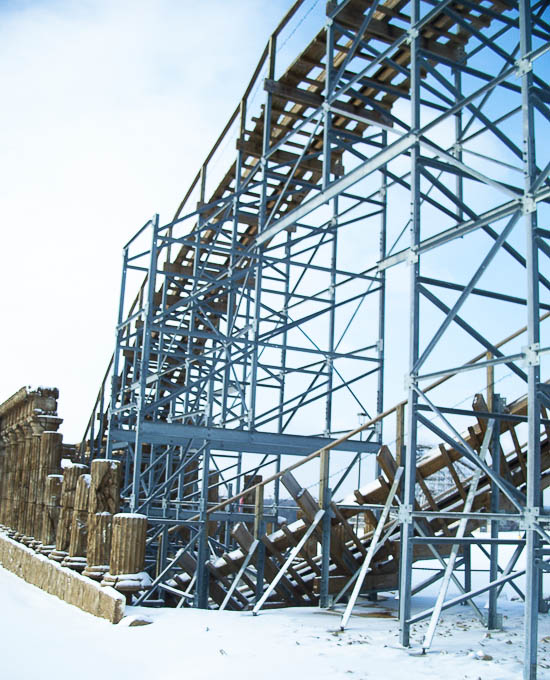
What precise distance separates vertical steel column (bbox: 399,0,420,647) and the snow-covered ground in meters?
0.52

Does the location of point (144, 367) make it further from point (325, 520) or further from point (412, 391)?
point (412, 391)

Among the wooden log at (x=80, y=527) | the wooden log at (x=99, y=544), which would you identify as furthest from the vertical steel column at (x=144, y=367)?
the wooden log at (x=99, y=544)

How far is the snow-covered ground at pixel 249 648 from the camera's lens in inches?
266

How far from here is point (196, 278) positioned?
1600 centimetres

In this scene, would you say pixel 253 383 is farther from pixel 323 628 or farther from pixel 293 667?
pixel 293 667

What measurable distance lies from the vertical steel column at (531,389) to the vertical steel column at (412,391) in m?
1.37

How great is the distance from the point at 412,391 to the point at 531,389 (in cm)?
159

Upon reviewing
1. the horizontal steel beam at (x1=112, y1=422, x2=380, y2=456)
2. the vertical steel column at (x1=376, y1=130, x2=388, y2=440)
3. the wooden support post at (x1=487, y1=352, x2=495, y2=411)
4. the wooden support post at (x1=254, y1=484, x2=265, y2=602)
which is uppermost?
the vertical steel column at (x1=376, y1=130, x2=388, y2=440)

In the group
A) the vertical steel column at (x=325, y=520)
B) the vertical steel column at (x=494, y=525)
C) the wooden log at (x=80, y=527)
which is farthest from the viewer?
the wooden log at (x=80, y=527)

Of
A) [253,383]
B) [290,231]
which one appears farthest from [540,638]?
[290,231]

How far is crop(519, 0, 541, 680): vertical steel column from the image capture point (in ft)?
21.9

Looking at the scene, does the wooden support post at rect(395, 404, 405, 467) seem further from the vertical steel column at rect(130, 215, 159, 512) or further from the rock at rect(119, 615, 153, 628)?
the vertical steel column at rect(130, 215, 159, 512)

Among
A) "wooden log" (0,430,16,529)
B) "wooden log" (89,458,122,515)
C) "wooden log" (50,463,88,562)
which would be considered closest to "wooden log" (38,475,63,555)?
"wooden log" (50,463,88,562)

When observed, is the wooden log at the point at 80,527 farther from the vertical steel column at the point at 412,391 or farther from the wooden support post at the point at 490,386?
the wooden support post at the point at 490,386
